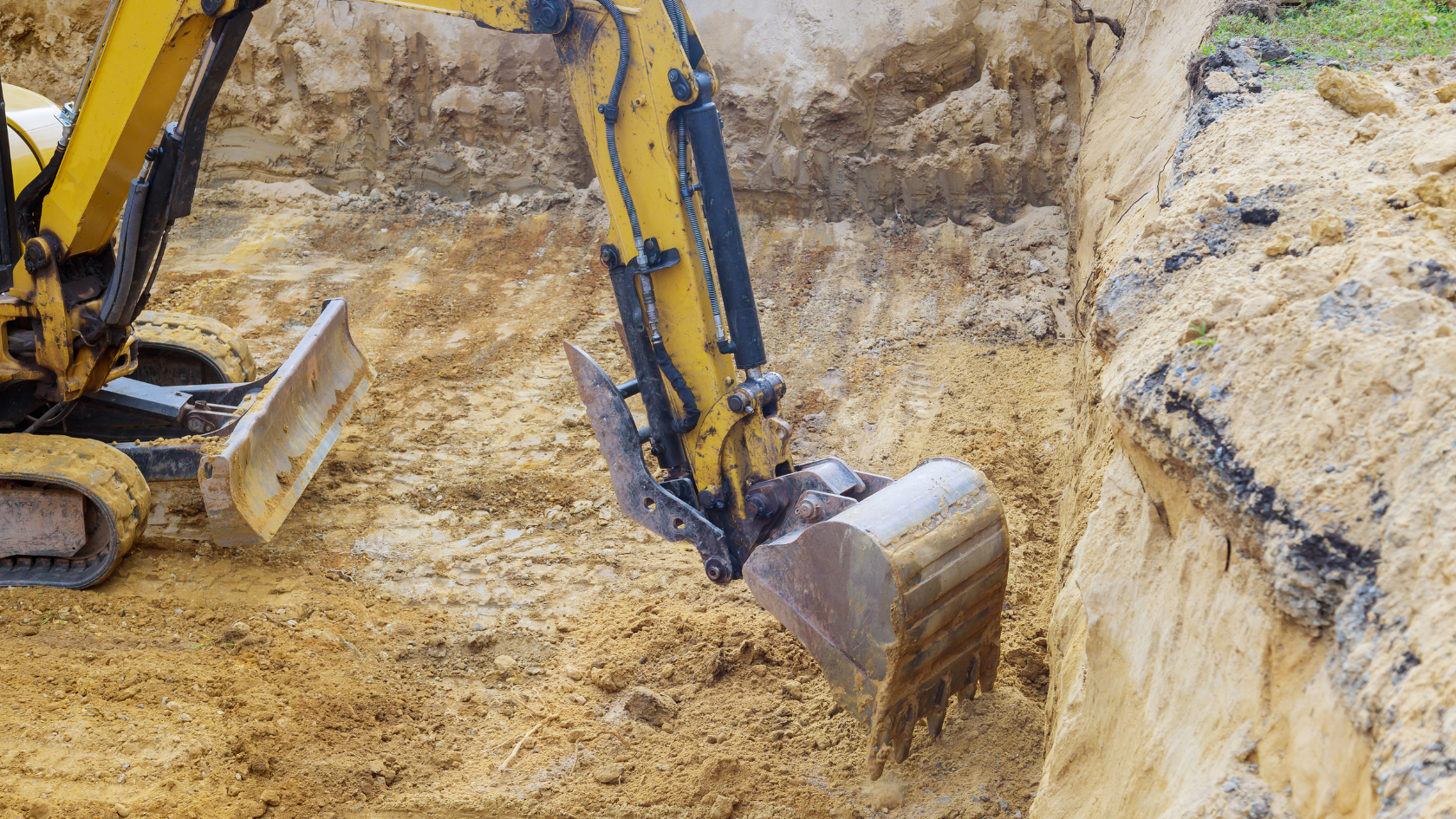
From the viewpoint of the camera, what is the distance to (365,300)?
8.32m

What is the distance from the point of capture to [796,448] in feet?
20.1

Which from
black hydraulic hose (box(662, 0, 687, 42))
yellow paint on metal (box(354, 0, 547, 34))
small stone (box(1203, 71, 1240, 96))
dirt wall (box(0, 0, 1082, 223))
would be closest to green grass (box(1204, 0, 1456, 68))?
small stone (box(1203, 71, 1240, 96))

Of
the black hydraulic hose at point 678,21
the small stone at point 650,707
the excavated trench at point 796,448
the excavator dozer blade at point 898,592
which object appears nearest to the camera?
the excavated trench at point 796,448

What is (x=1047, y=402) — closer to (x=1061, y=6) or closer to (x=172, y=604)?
(x=1061, y=6)

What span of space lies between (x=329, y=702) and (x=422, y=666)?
44cm

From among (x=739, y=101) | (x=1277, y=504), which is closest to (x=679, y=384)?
(x=1277, y=504)

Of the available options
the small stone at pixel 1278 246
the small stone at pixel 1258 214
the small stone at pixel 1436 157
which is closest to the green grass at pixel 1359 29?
the small stone at pixel 1436 157

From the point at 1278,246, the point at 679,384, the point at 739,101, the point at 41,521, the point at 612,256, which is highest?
the point at 1278,246

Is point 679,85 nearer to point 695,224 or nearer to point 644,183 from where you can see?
point 644,183

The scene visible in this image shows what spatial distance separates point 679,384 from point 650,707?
49.0 inches

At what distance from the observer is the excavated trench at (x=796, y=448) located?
204 centimetres

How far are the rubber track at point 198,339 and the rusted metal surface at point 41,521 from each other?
62.3 inches

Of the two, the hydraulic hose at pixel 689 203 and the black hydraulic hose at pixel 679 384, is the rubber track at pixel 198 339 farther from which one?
the hydraulic hose at pixel 689 203

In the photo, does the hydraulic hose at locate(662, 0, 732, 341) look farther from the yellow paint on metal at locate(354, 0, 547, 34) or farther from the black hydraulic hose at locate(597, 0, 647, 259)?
the yellow paint on metal at locate(354, 0, 547, 34)
